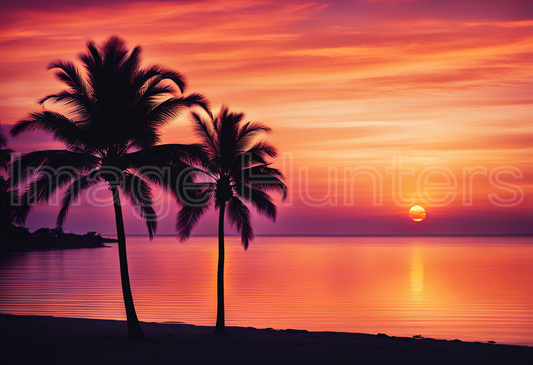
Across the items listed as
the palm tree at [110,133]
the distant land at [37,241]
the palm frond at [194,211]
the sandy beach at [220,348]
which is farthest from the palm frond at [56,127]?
the distant land at [37,241]

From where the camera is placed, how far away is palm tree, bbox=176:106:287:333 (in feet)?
67.9

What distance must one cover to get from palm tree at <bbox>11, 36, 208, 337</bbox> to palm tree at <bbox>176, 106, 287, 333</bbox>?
9.07 feet

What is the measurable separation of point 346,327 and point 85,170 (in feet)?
57.5

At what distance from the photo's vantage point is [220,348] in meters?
16.7

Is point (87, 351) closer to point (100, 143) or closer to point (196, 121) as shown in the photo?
point (100, 143)

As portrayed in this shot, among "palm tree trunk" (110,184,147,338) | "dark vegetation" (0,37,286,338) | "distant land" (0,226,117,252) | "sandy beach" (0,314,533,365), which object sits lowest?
"distant land" (0,226,117,252)

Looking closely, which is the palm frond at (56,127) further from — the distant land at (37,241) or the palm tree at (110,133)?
the distant land at (37,241)

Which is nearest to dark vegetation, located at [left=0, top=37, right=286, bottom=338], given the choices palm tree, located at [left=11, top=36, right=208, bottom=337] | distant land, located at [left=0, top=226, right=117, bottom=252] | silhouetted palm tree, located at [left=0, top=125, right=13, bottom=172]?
palm tree, located at [left=11, top=36, right=208, bottom=337]

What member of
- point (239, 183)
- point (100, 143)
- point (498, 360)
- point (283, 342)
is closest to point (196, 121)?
point (239, 183)

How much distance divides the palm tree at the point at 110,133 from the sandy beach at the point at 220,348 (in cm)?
220

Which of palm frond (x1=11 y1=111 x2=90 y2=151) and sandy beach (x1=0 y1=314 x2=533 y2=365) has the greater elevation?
palm frond (x1=11 y1=111 x2=90 y2=151)

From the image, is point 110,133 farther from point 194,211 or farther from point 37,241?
point 37,241

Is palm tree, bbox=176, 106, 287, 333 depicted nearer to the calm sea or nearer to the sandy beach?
the sandy beach

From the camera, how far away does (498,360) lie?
15617 millimetres
